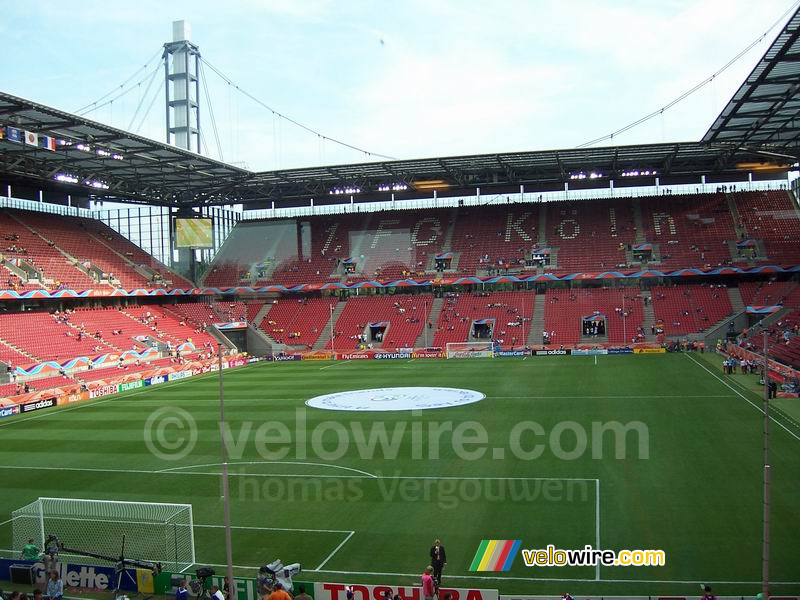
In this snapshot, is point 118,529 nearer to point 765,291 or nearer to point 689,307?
point 689,307

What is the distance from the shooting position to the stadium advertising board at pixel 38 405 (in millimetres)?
40794

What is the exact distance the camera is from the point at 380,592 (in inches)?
566

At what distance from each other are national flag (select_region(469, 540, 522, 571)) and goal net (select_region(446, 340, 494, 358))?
43.7 meters

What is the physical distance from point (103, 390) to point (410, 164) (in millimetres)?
32654

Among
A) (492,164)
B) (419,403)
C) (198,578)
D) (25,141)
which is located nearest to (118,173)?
(25,141)

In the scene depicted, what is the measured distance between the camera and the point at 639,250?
70562mm

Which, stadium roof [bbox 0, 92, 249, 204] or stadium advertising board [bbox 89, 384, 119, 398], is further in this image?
stadium advertising board [bbox 89, 384, 119, 398]

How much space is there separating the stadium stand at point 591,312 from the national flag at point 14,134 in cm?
4391

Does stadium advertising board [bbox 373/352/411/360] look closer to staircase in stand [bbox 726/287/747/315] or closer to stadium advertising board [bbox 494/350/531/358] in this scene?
stadium advertising board [bbox 494/350/531/358]

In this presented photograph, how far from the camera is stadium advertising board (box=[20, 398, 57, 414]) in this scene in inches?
1606

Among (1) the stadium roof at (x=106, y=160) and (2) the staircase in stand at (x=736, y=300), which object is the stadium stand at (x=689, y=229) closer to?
(2) the staircase in stand at (x=736, y=300)

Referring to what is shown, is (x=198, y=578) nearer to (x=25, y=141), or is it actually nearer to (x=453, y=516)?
(x=453, y=516)

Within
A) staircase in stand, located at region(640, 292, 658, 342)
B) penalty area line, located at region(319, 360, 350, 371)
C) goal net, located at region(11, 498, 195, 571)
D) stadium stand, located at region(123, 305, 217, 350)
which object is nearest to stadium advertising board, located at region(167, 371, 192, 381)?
stadium stand, located at region(123, 305, 217, 350)

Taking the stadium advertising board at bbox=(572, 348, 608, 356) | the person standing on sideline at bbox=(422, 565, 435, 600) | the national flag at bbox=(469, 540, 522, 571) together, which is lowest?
the national flag at bbox=(469, 540, 522, 571)
